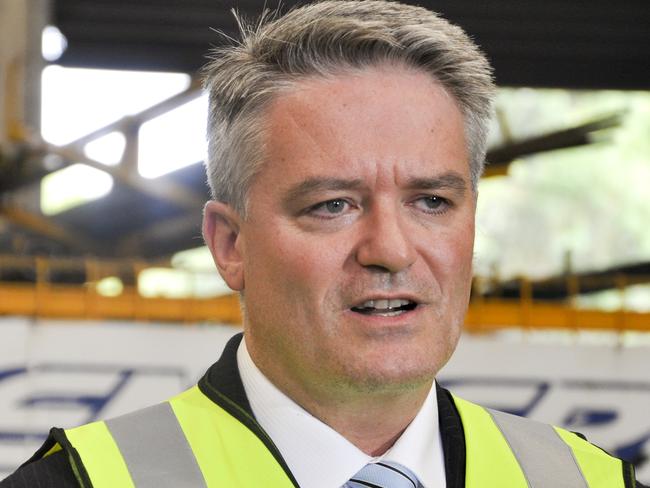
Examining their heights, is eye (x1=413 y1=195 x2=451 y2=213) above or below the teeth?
above

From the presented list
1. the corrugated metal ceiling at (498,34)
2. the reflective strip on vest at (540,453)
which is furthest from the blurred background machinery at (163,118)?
the reflective strip on vest at (540,453)

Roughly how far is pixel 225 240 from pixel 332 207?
1.01 feet

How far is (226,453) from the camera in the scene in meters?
1.93

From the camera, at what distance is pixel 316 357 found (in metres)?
1.86

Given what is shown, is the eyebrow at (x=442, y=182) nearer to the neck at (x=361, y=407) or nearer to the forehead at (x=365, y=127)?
the forehead at (x=365, y=127)

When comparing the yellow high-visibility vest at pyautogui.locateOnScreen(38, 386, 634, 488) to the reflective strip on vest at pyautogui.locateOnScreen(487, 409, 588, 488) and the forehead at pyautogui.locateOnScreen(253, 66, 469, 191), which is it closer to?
the reflective strip on vest at pyautogui.locateOnScreen(487, 409, 588, 488)

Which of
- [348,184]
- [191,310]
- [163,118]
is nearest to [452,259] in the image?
[348,184]

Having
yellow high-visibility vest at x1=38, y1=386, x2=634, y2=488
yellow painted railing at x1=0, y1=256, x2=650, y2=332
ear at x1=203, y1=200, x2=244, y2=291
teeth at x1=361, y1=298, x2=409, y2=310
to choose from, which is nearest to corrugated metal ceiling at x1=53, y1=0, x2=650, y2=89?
yellow painted railing at x1=0, y1=256, x2=650, y2=332

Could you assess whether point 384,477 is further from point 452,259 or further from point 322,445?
point 452,259

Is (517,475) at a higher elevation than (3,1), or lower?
lower

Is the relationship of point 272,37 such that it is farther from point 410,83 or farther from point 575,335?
point 575,335

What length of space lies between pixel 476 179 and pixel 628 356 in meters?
3.85

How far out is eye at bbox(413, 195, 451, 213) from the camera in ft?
6.15

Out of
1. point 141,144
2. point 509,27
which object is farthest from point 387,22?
point 509,27
